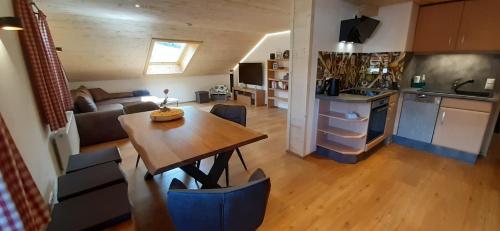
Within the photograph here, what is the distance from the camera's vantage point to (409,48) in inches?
128

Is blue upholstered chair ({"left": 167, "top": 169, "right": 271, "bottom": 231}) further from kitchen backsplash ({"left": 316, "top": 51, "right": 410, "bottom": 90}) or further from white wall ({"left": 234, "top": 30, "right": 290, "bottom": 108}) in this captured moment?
white wall ({"left": 234, "top": 30, "right": 290, "bottom": 108})

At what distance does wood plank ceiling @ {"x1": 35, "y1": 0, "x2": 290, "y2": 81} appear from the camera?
3.12 metres

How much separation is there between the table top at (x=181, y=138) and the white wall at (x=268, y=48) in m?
4.09

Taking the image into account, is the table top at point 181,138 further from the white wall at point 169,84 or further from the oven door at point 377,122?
the white wall at point 169,84

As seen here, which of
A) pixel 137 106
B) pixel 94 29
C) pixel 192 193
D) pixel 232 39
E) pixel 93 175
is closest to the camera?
pixel 192 193

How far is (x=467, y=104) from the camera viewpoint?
2799 millimetres

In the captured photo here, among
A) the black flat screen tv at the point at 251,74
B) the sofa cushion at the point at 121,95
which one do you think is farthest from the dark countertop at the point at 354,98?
the sofa cushion at the point at 121,95

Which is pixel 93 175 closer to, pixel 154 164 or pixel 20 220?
pixel 154 164

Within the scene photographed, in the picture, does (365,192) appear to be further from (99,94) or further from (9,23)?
(99,94)

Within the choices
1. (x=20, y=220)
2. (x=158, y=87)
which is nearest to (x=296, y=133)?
(x=20, y=220)

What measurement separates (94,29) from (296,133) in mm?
4067

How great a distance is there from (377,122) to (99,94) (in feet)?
19.9

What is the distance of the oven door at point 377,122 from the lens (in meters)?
2.91

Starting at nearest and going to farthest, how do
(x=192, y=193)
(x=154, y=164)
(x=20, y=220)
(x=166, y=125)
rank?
(x=20, y=220)
(x=192, y=193)
(x=154, y=164)
(x=166, y=125)
